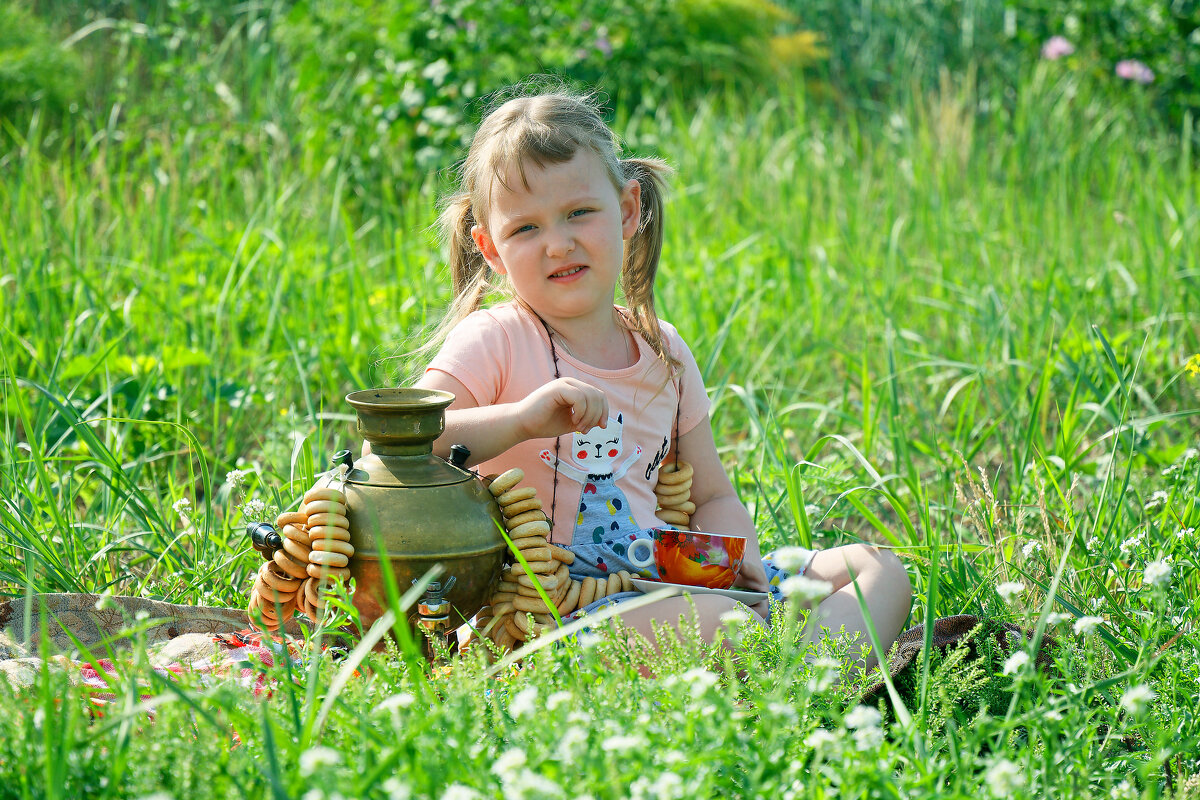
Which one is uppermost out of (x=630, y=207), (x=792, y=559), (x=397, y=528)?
(x=630, y=207)

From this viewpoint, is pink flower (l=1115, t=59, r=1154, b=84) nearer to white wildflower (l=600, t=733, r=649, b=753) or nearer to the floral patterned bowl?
the floral patterned bowl

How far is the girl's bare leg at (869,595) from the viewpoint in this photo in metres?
2.15

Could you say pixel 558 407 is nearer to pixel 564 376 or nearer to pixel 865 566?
pixel 564 376

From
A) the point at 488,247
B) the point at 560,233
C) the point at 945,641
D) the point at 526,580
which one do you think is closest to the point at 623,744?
the point at 526,580

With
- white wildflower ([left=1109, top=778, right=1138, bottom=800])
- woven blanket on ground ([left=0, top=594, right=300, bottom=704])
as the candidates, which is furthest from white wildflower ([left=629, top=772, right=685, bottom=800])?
woven blanket on ground ([left=0, top=594, right=300, bottom=704])

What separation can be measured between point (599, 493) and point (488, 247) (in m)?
0.59

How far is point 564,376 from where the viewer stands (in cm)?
223

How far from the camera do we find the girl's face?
219 centimetres

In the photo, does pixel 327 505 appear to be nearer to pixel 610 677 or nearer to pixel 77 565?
pixel 610 677

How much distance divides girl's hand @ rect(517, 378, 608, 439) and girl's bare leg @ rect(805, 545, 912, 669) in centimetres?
61

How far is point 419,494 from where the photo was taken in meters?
1.85

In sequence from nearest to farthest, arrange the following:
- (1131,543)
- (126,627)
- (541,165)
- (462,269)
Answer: (126,627) → (1131,543) → (541,165) → (462,269)

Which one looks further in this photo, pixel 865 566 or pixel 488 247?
pixel 488 247

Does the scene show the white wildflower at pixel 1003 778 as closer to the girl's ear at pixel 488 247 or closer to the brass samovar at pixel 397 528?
the brass samovar at pixel 397 528
